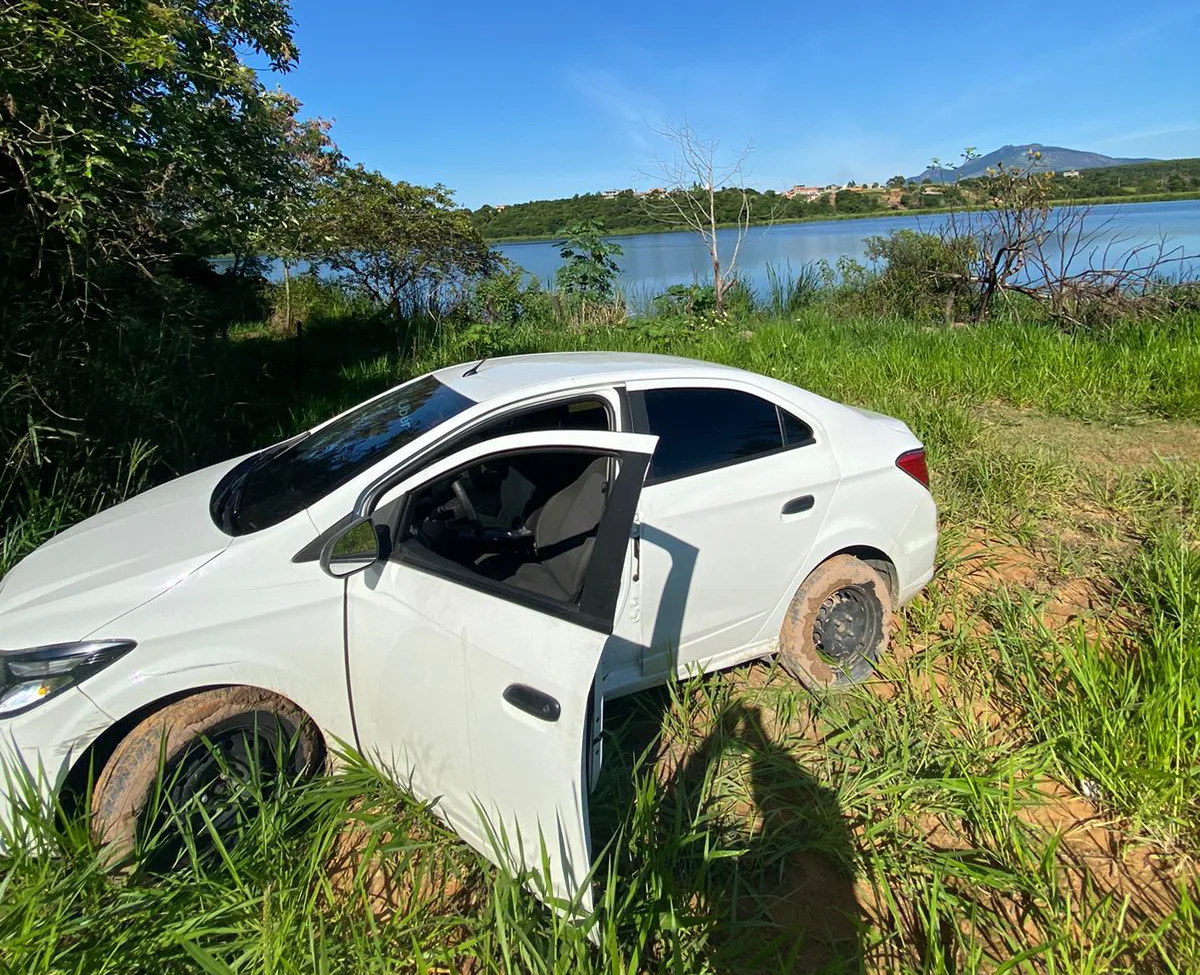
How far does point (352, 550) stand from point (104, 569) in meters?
0.85

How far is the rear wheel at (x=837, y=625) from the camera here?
3.10 meters

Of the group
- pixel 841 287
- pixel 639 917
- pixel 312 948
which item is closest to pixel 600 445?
pixel 639 917

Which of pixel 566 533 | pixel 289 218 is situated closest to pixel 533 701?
pixel 566 533

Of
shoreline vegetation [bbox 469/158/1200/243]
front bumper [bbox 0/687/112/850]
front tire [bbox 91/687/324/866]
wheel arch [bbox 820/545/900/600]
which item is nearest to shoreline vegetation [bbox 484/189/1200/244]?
shoreline vegetation [bbox 469/158/1200/243]

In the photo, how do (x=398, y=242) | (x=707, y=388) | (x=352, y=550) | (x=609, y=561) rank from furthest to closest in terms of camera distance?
1. (x=398, y=242)
2. (x=707, y=388)
3. (x=352, y=550)
4. (x=609, y=561)

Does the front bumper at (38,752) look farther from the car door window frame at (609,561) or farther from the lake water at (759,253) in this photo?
the lake water at (759,253)

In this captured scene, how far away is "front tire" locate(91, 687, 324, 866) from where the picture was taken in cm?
203

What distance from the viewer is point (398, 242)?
1078 cm

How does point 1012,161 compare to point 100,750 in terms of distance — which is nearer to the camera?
point 100,750

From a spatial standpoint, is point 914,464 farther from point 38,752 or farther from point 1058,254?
point 1058,254

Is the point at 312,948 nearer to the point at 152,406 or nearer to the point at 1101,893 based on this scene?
the point at 1101,893

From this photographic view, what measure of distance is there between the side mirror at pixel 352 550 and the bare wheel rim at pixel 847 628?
2.03 metres

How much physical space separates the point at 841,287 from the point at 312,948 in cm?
1382

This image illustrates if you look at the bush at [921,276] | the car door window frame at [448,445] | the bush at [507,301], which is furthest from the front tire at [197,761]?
the bush at [921,276]
